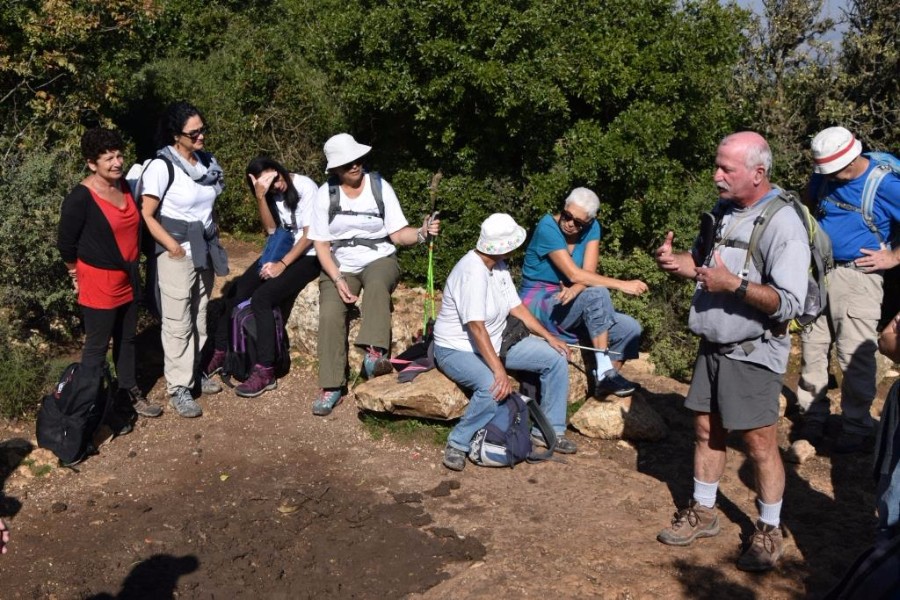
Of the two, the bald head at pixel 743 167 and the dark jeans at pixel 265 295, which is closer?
the bald head at pixel 743 167

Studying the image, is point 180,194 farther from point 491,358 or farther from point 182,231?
point 491,358

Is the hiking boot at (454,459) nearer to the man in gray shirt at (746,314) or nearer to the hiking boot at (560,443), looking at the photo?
the hiking boot at (560,443)

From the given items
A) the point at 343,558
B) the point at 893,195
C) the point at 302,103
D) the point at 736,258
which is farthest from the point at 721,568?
the point at 302,103

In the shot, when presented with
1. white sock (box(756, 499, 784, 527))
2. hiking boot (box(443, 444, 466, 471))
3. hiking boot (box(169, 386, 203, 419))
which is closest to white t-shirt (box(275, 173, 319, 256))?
hiking boot (box(169, 386, 203, 419))

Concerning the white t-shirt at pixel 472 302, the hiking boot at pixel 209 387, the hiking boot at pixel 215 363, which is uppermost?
the white t-shirt at pixel 472 302

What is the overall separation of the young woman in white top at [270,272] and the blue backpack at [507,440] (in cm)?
192

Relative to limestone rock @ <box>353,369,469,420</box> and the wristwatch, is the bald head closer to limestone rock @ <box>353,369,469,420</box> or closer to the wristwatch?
the wristwatch

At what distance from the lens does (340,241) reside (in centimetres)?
682

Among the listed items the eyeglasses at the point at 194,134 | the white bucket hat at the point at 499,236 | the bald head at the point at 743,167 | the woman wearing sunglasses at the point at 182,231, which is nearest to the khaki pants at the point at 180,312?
the woman wearing sunglasses at the point at 182,231

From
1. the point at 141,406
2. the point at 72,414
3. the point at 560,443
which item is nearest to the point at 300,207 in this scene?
the point at 141,406

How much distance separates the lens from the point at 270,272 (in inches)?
277

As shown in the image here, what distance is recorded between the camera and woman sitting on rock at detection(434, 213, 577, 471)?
570cm

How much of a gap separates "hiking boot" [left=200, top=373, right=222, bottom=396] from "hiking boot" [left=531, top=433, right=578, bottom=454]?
2416 millimetres

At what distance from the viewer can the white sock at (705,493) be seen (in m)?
4.77
